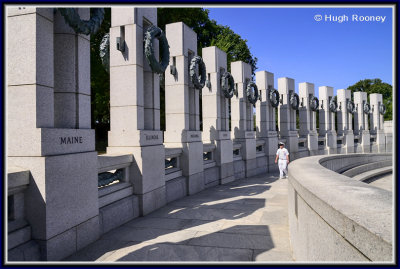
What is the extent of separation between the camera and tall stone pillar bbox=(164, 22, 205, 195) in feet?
36.4

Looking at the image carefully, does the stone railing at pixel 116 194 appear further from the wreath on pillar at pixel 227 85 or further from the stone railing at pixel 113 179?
the wreath on pillar at pixel 227 85

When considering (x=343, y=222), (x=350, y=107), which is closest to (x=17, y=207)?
(x=343, y=222)

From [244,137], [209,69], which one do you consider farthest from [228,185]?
[209,69]

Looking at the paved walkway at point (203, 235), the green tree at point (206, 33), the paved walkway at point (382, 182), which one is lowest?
the paved walkway at point (382, 182)

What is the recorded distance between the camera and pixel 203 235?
630cm

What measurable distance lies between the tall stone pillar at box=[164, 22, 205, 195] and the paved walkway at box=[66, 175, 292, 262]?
5.83 feet

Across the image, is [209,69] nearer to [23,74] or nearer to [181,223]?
[181,223]

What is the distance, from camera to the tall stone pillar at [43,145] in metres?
5.04

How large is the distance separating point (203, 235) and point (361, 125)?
88.7ft

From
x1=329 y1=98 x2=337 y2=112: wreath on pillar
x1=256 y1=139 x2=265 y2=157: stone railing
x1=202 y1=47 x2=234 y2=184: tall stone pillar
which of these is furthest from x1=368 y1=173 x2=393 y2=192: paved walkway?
x1=329 y1=98 x2=337 y2=112: wreath on pillar

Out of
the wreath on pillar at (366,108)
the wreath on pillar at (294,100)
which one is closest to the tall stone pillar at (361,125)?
the wreath on pillar at (366,108)

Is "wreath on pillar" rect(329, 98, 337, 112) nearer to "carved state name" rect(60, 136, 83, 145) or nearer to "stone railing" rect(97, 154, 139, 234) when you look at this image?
A: "stone railing" rect(97, 154, 139, 234)

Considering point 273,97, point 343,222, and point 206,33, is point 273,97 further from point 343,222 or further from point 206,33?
point 343,222

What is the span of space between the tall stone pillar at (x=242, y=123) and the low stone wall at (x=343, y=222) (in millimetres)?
11108
